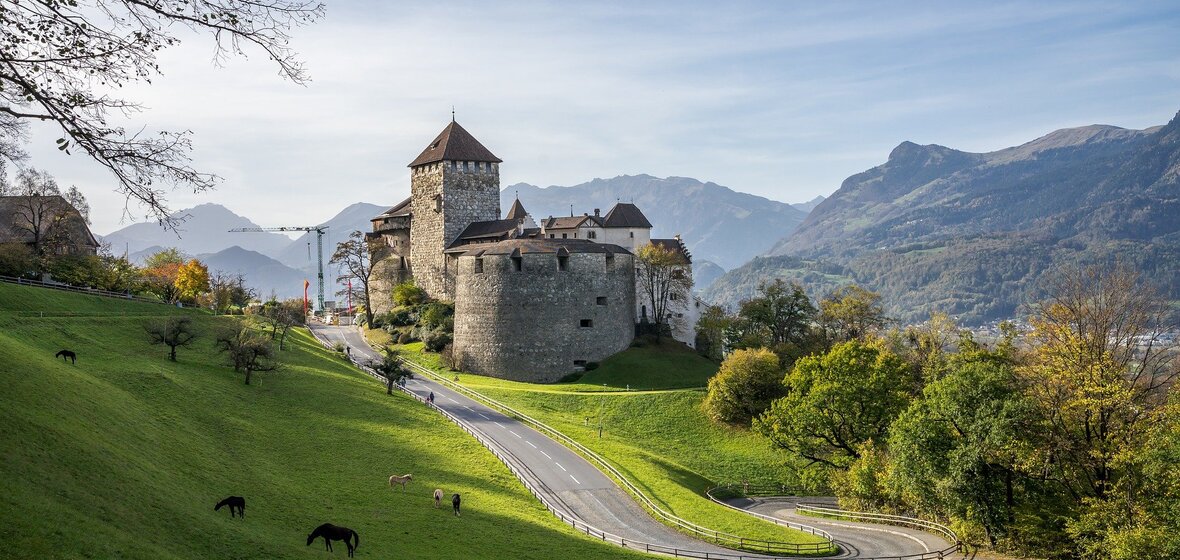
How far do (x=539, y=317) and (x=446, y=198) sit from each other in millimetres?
20521

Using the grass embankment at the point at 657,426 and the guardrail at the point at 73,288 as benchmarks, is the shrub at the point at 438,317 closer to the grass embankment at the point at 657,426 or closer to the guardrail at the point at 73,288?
the grass embankment at the point at 657,426

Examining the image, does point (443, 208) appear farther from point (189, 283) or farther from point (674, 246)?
point (189, 283)

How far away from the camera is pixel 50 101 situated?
16.7 meters

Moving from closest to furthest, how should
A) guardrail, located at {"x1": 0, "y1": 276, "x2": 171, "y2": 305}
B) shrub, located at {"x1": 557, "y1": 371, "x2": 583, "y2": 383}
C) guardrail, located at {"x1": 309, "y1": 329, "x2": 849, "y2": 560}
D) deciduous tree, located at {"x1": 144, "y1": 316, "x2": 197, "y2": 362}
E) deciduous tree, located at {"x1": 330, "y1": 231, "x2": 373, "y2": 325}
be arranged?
guardrail, located at {"x1": 309, "y1": 329, "x2": 849, "y2": 560}
deciduous tree, located at {"x1": 144, "y1": 316, "x2": 197, "y2": 362}
guardrail, located at {"x1": 0, "y1": 276, "x2": 171, "y2": 305}
shrub, located at {"x1": 557, "y1": 371, "x2": 583, "y2": 383}
deciduous tree, located at {"x1": 330, "y1": 231, "x2": 373, "y2": 325}

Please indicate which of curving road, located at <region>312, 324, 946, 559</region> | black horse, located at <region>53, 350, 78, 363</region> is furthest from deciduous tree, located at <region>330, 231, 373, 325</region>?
black horse, located at <region>53, 350, 78, 363</region>

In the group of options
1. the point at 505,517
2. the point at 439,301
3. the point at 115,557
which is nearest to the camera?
the point at 115,557

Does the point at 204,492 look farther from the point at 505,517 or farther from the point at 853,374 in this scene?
the point at 853,374

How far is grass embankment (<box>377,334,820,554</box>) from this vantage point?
49.6m

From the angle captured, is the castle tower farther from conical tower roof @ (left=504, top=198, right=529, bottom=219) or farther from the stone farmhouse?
the stone farmhouse

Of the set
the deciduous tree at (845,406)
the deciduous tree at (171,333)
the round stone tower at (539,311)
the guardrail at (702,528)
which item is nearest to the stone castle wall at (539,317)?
the round stone tower at (539,311)

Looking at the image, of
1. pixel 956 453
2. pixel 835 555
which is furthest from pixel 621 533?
pixel 956 453

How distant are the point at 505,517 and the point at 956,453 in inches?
764

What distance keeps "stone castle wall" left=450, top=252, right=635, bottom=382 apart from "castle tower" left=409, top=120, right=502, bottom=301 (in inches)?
493

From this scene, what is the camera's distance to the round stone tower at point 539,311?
7638cm
